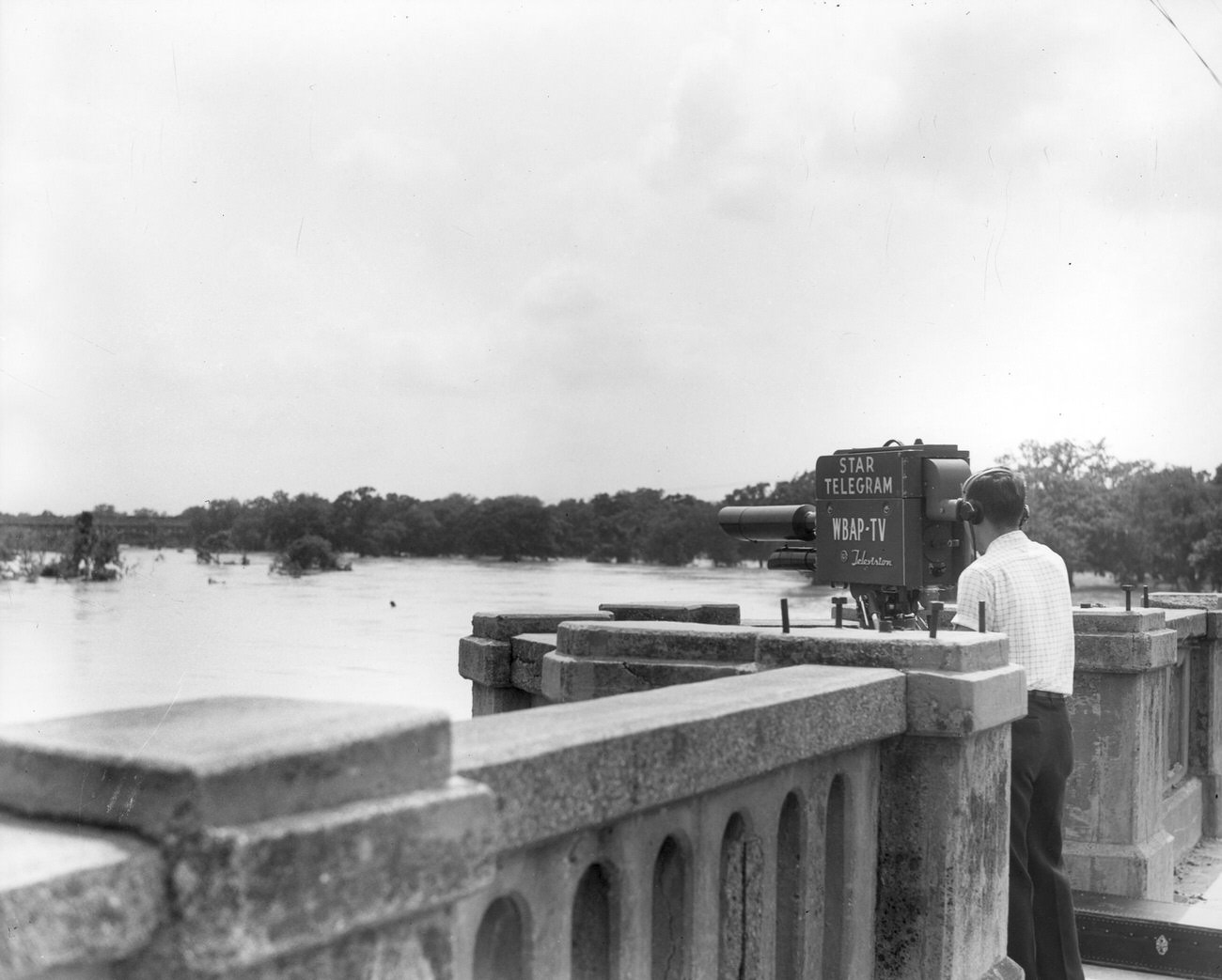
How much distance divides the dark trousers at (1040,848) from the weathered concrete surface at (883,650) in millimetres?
580

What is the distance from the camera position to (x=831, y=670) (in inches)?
136

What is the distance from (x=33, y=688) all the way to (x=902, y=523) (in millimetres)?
24899

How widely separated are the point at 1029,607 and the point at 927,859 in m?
1.15

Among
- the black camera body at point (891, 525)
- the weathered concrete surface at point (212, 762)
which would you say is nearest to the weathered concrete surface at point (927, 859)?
the black camera body at point (891, 525)

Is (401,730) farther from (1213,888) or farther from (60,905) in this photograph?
(1213,888)

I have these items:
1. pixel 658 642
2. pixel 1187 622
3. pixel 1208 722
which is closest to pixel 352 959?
pixel 658 642

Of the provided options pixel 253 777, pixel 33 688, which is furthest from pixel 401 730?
pixel 33 688

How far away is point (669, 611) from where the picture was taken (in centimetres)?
570

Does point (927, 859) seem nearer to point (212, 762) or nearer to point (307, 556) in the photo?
point (212, 762)

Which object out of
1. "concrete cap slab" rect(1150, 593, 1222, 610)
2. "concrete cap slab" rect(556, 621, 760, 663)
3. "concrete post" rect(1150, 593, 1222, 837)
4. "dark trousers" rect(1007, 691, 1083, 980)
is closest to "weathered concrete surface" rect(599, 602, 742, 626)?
"concrete cap slab" rect(556, 621, 760, 663)

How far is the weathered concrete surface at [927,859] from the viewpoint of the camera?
3.53 meters

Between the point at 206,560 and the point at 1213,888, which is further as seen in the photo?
the point at 206,560

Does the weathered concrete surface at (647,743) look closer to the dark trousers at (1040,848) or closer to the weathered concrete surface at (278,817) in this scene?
the weathered concrete surface at (278,817)

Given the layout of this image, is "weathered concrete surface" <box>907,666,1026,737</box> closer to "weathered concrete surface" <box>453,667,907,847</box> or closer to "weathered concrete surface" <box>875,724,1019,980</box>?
"weathered concrete surface" <box>875,724,1019,980</box>
